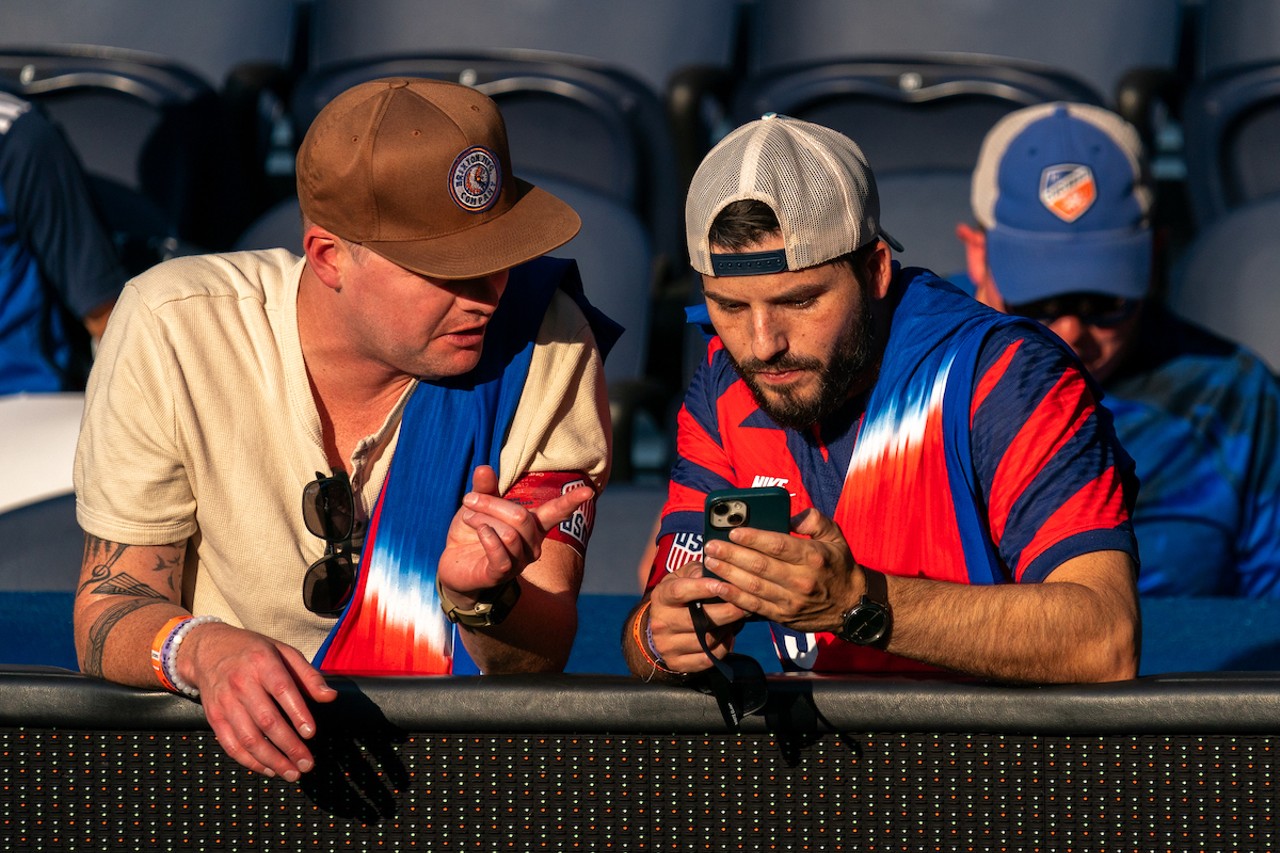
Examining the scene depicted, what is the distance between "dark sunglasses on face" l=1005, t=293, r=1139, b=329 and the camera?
252 cm

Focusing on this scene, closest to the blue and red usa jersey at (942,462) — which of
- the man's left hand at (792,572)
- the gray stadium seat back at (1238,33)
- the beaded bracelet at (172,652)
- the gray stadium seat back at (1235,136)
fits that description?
the man's left hand at (792,572)

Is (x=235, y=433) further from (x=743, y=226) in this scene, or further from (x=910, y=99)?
(x=910, y=99)

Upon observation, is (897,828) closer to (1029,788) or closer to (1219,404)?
(1029,788)

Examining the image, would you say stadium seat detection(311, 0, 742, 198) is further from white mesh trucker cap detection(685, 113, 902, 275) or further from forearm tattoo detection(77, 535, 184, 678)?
forearm tattoo detection(77, 535, 184, 678)

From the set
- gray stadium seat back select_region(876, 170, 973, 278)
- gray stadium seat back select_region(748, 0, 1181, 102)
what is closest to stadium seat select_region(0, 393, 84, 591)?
gray stadium seat back select_region(876, 170, 973, 278)

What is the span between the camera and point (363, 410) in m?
1.77

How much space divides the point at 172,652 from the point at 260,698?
179 mm

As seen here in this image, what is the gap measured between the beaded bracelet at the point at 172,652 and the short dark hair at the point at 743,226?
621mm

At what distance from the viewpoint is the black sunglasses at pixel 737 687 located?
3.76 feet

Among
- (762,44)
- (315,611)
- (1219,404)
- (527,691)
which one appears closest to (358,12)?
(762,44)

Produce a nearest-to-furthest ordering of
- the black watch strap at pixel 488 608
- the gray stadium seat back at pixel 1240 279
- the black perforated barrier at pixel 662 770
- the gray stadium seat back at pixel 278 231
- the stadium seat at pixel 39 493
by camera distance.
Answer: the black perforated barrier at pixel 662 770
the black watch strap at pixel 488 608
the stadium seat at pixel 39 493
the gray stadium seat back at pixel 1240 279
the gray stadium seat back at pixel 278 231

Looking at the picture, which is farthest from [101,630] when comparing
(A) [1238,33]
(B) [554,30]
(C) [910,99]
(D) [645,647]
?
(A) [1238,33]

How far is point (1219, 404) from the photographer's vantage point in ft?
8.54

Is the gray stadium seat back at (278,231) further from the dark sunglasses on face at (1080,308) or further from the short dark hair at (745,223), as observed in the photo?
the short dark hair at (745,223)
